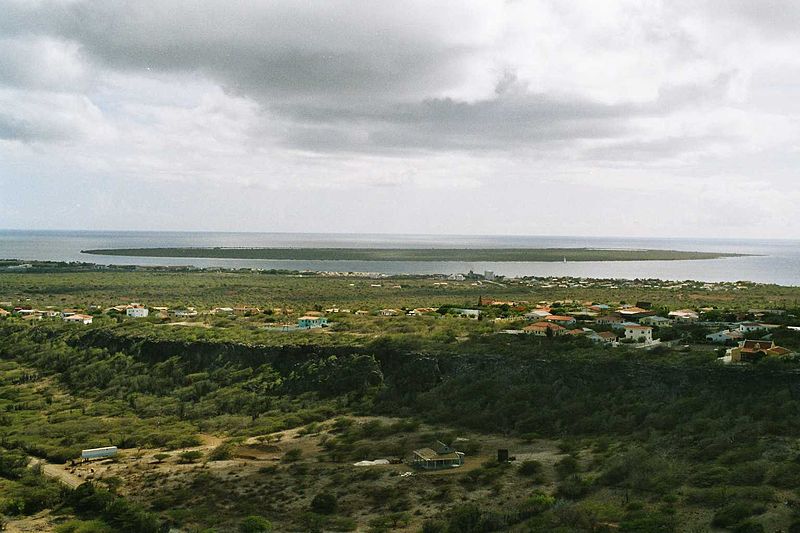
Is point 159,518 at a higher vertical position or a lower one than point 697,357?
lower

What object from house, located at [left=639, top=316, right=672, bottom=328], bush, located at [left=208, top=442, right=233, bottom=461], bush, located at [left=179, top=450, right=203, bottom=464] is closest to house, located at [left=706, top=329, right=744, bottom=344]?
house, located at [left=639, top=316, right=672, bottom=328]

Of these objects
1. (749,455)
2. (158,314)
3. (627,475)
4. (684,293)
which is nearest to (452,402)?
(627,475)

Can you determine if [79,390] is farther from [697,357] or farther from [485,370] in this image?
[697,357]

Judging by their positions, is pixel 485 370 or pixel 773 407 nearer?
pixel 773 407

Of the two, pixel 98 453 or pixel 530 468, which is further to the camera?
pixel 98 453

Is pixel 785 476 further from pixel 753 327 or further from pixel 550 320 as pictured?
pixel 550 320

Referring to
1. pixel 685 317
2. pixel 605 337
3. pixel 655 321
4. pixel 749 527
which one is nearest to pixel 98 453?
pixel 749 527

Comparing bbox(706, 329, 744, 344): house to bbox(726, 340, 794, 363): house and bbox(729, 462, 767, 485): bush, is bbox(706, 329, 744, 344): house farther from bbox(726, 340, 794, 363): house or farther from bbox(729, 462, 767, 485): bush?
bbox(729, 462, 767, 485): bush
